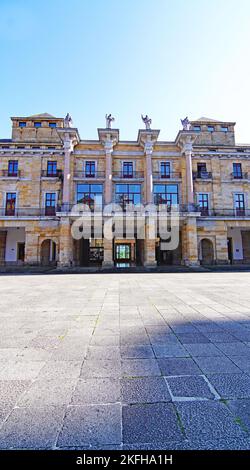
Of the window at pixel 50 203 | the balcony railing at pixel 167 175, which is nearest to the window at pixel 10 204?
the window at pixel 50 203

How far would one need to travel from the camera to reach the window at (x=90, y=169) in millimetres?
24125

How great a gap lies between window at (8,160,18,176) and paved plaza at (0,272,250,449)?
23.7 metres

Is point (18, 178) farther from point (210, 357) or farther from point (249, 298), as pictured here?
point (210, 357)

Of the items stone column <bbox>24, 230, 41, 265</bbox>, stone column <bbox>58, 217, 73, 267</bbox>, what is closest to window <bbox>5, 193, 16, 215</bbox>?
stone column <bbox>24, 230, 41, 265</bbox>

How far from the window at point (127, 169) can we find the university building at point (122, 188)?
0.14ft

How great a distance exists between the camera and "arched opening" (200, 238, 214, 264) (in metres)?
24.8

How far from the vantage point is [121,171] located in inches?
959

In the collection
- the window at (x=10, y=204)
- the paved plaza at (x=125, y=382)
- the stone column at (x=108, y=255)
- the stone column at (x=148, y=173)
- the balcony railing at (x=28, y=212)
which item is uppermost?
the stone column at (x=148, y=173)

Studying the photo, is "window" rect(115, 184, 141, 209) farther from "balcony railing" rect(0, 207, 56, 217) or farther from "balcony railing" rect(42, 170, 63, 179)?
"balcony railing" rect(0, 207, 56, 217)

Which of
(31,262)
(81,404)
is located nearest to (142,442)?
(81,404)

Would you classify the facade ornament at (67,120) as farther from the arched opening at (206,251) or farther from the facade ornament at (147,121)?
the arched opening at (206,251)

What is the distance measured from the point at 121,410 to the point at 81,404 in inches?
14.2
